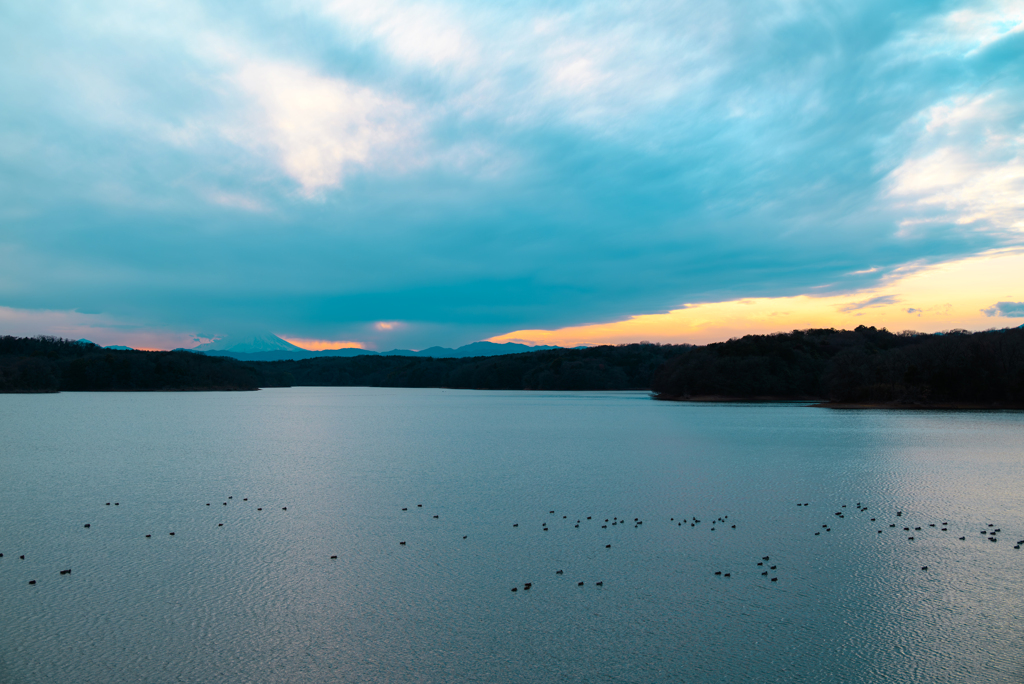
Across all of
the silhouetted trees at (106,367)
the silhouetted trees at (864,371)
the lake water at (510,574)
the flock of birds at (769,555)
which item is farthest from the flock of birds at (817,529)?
the silhouetted trees at (106,367)

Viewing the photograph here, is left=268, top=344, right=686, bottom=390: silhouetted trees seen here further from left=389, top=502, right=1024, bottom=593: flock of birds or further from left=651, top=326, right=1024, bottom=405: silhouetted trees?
left=389, top=502, right=1024, bottom=593: flock of birds

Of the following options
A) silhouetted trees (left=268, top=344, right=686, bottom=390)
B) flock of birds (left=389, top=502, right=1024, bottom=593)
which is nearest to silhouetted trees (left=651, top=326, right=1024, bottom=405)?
silhouetted trees (left=268, top=344, right=686, bottom=390)

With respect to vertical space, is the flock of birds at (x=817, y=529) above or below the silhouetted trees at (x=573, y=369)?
below

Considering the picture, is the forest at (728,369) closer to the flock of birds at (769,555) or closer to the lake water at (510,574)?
the lake water at (510,574)

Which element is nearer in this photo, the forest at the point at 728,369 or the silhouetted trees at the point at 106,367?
the forest at the point at 728,369

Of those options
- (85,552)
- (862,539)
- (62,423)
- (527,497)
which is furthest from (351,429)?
(862,539)

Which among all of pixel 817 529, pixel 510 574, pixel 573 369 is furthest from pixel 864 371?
pixel 573 369

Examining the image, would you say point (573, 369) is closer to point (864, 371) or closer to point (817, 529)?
point (864, 371)
